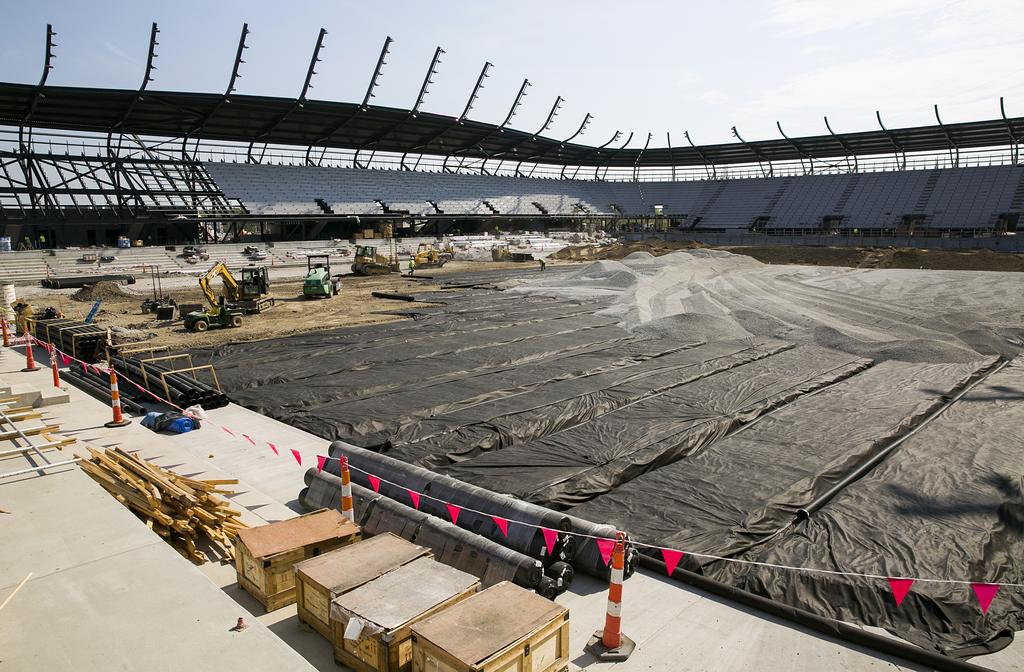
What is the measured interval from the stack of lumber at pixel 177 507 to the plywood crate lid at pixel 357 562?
2012 mm

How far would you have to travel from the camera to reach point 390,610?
4953 millimetres

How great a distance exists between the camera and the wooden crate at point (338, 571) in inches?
212

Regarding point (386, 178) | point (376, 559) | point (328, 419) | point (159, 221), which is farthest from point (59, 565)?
point (386, 178)

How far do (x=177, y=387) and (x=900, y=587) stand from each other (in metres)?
13.6

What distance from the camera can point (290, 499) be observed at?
28.7 ft

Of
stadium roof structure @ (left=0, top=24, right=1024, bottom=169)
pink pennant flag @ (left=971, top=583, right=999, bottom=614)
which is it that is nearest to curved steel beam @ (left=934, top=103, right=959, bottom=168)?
stadium roof structure @ (left=0, top=24, right=1024, bottom=169)

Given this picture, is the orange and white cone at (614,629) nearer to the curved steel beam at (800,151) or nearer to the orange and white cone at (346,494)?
the orange and white cone at (346,494)

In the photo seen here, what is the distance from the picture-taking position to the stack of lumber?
23.5 feet

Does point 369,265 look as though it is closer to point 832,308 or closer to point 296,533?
Result: point 832,308

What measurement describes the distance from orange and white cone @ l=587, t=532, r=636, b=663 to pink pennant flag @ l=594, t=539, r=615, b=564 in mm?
924

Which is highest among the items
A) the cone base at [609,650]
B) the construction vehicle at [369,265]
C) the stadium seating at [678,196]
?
the stadium seating at [678,196]

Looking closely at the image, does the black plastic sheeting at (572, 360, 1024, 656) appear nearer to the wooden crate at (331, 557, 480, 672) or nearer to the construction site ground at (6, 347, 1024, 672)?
the construction site ground at (6, 347, 1024, 672)

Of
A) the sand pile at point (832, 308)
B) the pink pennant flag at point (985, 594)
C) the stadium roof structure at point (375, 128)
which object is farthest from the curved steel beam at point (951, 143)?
the pink pennant flag at point (985, 594)

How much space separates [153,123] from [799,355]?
5224 centimetres
